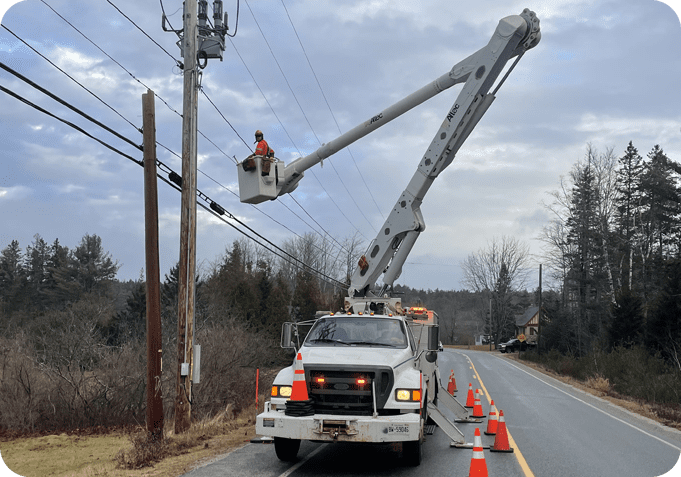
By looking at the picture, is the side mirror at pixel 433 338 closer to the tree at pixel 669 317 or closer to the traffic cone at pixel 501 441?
the traffic cone at pixel 501 441

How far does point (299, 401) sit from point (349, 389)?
0.71 metres

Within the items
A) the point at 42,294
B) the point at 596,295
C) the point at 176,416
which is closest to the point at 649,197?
the point at 596,295

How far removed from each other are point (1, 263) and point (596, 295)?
209 feet

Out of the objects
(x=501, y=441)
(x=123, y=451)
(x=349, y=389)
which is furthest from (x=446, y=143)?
(x=123, y=451)

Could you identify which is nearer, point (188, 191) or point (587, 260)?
point (188, 191)

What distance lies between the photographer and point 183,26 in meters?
11.9

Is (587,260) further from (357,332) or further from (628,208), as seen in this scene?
(357,332)

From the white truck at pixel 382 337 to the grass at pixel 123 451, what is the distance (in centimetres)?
190

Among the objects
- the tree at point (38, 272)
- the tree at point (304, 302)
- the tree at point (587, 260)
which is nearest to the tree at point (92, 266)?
the tree at point (38, 272)

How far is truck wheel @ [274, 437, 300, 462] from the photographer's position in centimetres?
842

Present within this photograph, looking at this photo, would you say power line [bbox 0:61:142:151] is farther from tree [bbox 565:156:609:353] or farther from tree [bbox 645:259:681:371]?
tree [bbox 565:156:609:353]

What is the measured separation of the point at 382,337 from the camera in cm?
952

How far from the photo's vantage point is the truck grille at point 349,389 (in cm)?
794

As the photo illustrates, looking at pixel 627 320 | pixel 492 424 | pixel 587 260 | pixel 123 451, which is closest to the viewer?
pixel 123 451
